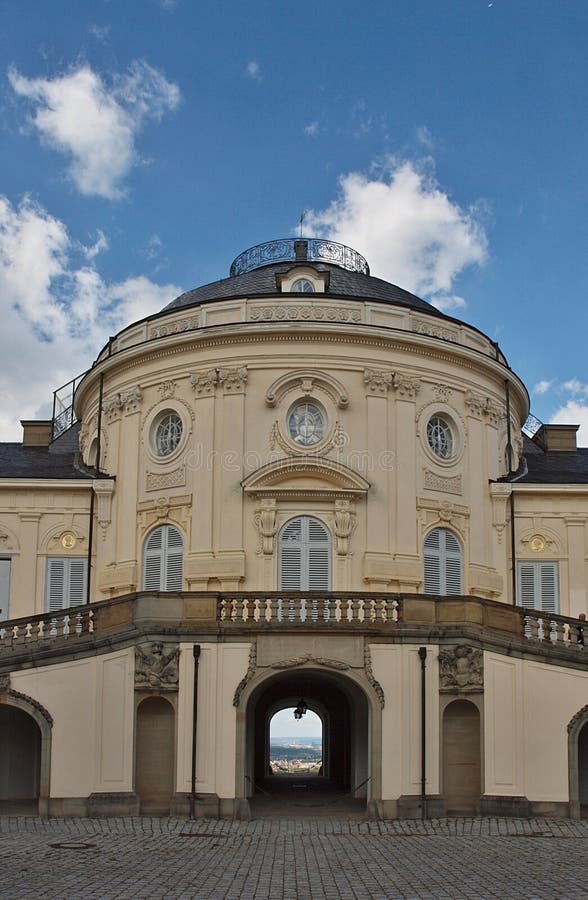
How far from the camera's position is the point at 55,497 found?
35.0m

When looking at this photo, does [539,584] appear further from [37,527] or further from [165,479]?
[37,527]

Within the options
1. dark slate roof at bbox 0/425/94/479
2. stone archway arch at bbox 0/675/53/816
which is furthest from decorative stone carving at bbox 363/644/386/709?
dark slate roof at bbox 0/425/94/479

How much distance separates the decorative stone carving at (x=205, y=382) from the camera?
32.5m

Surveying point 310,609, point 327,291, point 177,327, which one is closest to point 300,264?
point 327,291

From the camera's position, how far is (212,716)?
83.8 feet

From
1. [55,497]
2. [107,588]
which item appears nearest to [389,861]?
[107,588]

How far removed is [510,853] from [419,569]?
39.8 feet

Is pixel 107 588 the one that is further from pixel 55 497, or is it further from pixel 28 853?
pixel 28 853

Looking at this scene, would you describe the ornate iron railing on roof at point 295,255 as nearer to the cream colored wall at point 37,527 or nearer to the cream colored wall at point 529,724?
the cream colored wall at point 37,527

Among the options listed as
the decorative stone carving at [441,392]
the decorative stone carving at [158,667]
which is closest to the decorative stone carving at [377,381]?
the decorative stone carving at [441,392]

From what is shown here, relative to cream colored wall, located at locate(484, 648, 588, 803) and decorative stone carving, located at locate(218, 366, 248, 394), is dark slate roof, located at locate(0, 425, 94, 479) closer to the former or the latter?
decorative stone carving, located at locate(218, 366, 248, 394)

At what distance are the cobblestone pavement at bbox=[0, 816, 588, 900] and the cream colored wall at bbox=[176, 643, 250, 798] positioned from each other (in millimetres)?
989

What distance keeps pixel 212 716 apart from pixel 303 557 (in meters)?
6.77

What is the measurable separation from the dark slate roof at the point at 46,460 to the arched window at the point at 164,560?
11.2 ft
